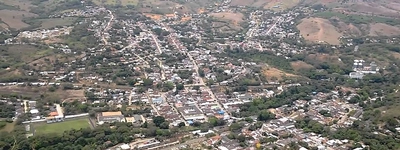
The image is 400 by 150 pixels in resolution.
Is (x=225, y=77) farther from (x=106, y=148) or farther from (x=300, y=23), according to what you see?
(x=300, y=23)

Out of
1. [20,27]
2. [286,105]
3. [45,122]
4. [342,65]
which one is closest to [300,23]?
[342,65]

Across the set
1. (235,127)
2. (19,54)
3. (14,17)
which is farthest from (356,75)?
(14,17)

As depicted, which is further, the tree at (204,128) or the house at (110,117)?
the house at (110,117)

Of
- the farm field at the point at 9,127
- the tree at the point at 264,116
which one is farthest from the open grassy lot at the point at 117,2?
the tree at the point at 264,116

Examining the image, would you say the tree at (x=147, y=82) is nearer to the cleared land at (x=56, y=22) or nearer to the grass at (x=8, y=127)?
the grass at (x=8, y=127)

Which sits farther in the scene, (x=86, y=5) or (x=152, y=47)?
(x=86, y=5)

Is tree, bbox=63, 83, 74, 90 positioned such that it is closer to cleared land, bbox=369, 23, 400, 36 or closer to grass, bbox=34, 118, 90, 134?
grass, bbox=34, 118, 90, 134

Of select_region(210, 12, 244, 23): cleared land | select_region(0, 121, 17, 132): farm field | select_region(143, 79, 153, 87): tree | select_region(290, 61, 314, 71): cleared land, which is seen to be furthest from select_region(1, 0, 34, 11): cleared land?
select_region(290, 61, 314, 71): cleared land
